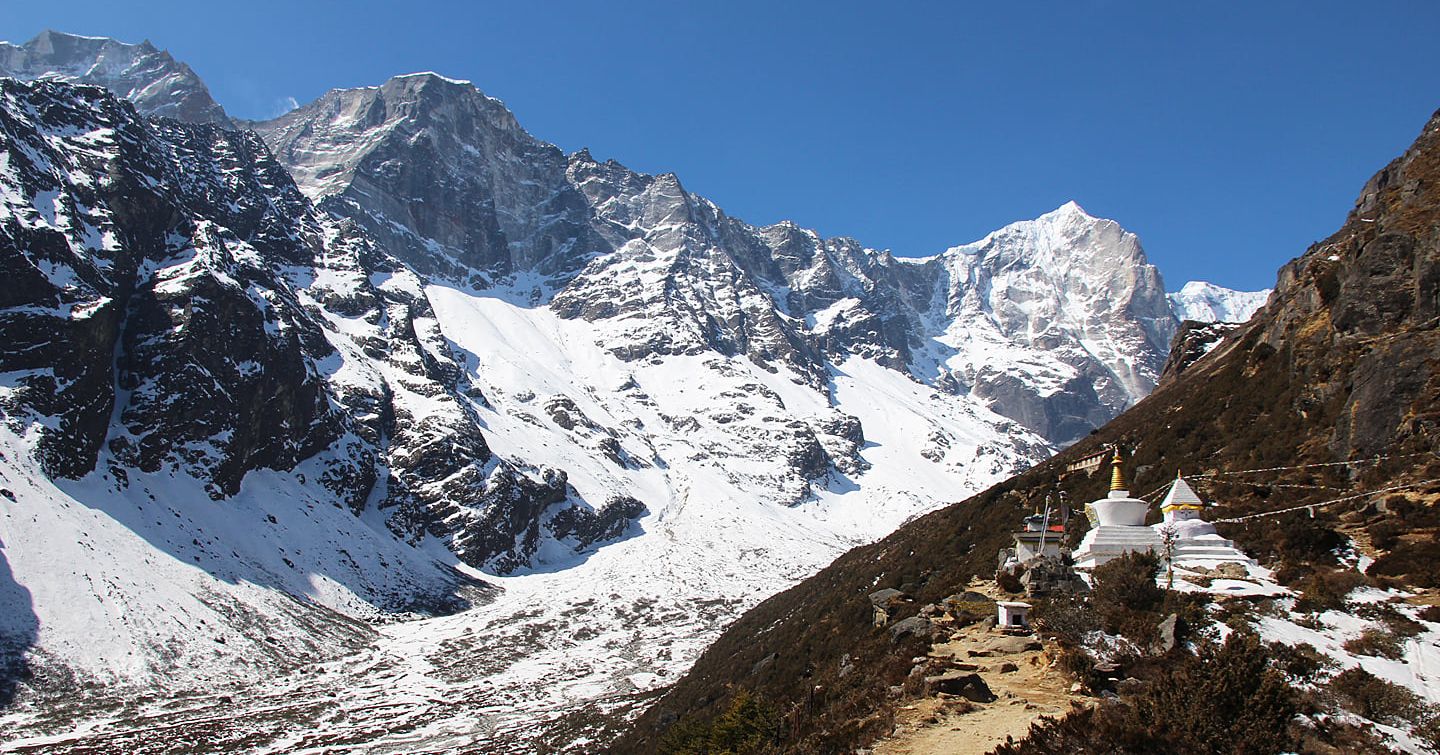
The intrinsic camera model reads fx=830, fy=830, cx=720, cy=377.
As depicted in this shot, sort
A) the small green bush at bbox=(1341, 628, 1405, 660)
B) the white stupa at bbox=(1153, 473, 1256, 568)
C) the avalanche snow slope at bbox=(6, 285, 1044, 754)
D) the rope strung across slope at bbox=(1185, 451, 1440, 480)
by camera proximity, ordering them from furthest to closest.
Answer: the avalanche snow slope at bbox=(6, 285, 1044, 754) < the rope strung across slope at bbox=(1185, 451, 1440, 480) < the white stupa at bbox=(1153, 473, 1256, 568) < the small green bush at bbox=(1341, 628, 1405, 660)

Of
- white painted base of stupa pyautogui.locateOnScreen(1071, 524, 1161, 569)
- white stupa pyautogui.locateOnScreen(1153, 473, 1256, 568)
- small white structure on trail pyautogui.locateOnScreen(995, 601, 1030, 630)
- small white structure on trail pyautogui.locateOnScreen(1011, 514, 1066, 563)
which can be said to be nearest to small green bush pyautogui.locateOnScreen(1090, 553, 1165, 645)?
white stupa pyautogui.locateOnScreen(1153, 473, 1256, 568)

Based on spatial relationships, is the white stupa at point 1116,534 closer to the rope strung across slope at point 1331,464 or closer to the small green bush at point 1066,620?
the small green bush at point 1066,620

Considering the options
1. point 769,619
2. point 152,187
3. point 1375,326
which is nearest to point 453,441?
point 152,187

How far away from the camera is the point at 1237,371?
41250mm

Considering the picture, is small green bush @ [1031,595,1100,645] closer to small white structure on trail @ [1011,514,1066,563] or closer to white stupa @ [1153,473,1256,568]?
white stupa @ [1153,473,1256,568]

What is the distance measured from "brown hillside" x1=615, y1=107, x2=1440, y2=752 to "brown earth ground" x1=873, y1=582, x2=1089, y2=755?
0.81m

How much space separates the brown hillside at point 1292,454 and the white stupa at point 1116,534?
99.1 inches

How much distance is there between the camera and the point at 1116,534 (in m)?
23.3

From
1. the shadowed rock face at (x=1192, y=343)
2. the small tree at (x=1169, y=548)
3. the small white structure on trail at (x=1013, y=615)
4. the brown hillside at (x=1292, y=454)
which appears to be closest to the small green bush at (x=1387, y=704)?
the small tree at (x=1169, y=548)

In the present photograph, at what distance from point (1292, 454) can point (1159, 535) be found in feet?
28.8

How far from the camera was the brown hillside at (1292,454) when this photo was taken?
69.2 feet

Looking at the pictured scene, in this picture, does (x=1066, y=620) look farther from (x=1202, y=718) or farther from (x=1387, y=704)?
(x=1202, y=718)

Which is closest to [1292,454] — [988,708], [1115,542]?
[1115,542]

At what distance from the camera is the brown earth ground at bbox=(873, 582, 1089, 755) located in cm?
1538
